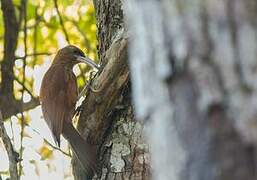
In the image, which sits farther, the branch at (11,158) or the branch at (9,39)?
the branch at (9,39)

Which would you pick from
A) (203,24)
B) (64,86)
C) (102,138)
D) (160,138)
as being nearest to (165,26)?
(203,24)

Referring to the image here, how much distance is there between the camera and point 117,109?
3.85m

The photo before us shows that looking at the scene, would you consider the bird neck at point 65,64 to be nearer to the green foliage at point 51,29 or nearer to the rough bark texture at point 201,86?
the green foliage at point 51,29

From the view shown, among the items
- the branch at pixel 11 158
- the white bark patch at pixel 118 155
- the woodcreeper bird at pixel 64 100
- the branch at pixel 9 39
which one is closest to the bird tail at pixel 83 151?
the woodcreeper bird at pixel 64 100

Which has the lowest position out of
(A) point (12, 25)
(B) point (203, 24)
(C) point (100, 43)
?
(B) point (203, 24)

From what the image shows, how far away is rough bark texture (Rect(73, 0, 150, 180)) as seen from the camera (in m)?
A: 3.64

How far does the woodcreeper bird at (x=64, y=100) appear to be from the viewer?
4.09 meters

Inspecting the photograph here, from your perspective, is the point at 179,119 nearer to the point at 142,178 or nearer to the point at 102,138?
the point at 142,178

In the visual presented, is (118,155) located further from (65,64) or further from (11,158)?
(65,64)

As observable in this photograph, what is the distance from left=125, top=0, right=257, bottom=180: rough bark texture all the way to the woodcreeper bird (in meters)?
2.79

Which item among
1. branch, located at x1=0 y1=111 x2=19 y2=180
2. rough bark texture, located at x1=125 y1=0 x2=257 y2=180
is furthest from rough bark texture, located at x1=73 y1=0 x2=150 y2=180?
rough bark texture, located at x1=125 y1=0 x2=257 y2=180

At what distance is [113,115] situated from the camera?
3861 mm

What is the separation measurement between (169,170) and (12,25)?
15.8 feet

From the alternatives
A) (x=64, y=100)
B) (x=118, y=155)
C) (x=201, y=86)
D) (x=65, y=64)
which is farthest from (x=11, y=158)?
(x=201, y=86)
